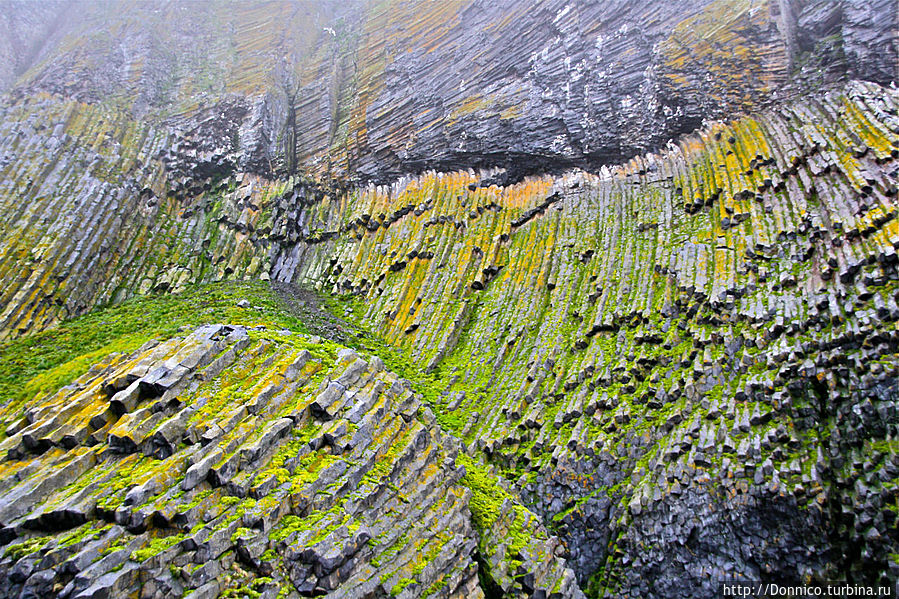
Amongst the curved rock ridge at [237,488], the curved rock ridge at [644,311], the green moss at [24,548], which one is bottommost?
the curved rock ridge at [644,311]

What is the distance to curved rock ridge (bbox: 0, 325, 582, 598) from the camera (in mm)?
6484

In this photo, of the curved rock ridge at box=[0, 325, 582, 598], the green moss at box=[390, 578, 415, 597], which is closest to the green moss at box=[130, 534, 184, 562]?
the curved rock ridge at box=[0, 325, 582, 598]

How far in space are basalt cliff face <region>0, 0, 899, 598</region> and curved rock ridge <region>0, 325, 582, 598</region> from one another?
47 mm

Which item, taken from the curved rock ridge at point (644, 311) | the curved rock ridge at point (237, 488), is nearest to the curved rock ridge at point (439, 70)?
the curved rock ridge at point (644, 311)

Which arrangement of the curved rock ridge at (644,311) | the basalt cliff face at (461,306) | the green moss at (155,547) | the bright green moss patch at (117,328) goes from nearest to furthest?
the green moss at (155,547) < the basalt cliff face at (461,306) < the curved rock ridge at (644,311) < the bright green moss patch at (117,328)

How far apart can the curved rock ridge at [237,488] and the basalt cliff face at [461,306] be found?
0.15 feet

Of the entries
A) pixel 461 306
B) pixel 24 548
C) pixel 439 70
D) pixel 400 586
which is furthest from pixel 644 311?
pixel 439 70

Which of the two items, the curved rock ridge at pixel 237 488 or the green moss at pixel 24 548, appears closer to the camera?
the green moss at pixel 24 548

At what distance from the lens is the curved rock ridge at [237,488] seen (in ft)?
21.3

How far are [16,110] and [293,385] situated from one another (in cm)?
2325

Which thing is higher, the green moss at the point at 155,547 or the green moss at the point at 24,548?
the green moss at the point at 24,548

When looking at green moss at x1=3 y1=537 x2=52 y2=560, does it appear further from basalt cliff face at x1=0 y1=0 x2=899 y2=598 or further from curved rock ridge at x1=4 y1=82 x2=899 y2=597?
curved rock ridge at x1=4 y1=82 x2=899 y2=597

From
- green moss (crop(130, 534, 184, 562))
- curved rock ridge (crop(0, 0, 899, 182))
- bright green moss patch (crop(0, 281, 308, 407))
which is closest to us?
green moss (crop(130, 534, 184, 562))

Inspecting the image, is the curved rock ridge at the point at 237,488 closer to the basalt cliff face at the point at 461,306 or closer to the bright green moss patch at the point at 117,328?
the basalt cliff face at the point at 461,306
